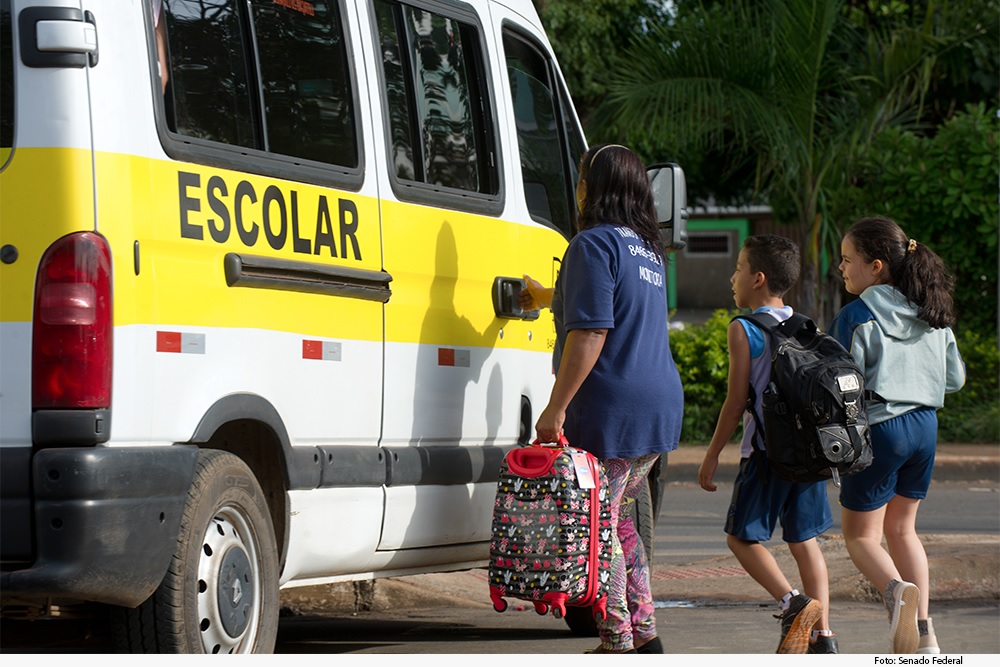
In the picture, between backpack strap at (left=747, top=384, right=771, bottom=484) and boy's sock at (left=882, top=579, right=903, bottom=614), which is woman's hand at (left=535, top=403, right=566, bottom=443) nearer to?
backpack strap at (left=747, top=384, right=771, bottom=484)

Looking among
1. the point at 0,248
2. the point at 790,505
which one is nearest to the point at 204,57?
the point at 0,248

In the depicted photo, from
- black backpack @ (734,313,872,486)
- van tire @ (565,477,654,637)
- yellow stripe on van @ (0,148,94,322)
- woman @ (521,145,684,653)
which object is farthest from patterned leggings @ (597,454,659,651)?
yellow stripe on van @ (0,148,94,322)

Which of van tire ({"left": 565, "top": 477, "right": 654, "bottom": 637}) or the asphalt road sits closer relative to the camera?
the asphalt road

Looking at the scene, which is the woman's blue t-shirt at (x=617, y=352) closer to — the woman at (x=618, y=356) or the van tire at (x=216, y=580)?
the woman at (x=618, y=356)

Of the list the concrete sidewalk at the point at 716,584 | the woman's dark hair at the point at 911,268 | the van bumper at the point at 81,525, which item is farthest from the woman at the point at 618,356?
the concrete sidewalk at the point at 716,584

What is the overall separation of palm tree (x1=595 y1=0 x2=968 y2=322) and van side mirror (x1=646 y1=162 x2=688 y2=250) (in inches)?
313

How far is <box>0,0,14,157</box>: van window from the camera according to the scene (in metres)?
3.89

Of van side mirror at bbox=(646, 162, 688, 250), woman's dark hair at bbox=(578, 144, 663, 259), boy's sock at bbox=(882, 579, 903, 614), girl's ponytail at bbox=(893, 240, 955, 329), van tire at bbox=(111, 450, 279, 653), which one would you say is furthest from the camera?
van side mirror at bbox=(646, 162, 688, 250)

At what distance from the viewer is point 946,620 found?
645cm

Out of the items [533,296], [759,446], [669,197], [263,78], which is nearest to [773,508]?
[759,446]

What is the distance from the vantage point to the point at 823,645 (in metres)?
5.21

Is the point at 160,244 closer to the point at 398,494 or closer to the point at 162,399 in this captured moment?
the point at 162,399

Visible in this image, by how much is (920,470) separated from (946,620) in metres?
1.33

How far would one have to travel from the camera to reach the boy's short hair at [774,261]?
18.2ft
